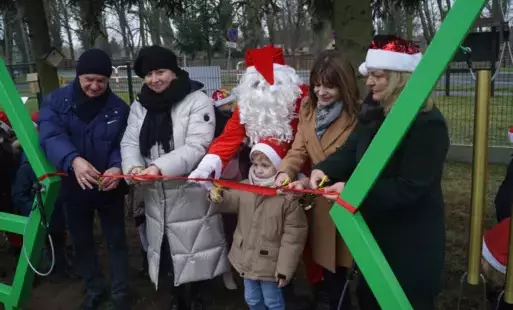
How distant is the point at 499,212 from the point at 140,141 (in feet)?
6.62

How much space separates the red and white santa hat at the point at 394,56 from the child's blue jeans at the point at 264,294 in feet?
4.27

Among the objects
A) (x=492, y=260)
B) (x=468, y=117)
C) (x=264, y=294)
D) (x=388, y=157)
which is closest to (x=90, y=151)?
(x=264, y=294)

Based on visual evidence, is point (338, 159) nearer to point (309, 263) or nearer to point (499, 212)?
point (309, 263)

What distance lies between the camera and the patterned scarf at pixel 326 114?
2420 mm

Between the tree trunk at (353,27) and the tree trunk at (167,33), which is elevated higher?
the tree trunk at (167,33)

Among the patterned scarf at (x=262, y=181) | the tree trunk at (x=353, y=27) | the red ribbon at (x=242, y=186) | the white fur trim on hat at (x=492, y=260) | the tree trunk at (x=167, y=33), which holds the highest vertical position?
the tree trunk at (x=167, y=33)

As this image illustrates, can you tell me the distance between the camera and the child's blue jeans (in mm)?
2611

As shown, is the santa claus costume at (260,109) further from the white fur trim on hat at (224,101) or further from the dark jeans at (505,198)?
the dark jeans at (505,198)

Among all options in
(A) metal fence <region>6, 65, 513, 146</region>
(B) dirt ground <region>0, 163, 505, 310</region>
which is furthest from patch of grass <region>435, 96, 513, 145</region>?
(B) dirt ground <region>0, 163, 505, 310</region>

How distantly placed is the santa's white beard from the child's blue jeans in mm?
774

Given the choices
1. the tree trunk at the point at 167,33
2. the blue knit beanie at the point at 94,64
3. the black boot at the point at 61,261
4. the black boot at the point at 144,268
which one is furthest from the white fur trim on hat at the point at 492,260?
the tree trunk at the point at 167,33

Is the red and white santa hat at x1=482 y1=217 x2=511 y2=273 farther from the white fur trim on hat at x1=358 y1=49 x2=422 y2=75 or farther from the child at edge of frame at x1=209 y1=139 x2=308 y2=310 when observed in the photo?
the white fur trim on hat at x1=358 y1=49 x2=422 y2=75

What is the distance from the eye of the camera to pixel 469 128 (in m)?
8.07

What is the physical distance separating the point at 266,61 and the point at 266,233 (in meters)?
0.95
